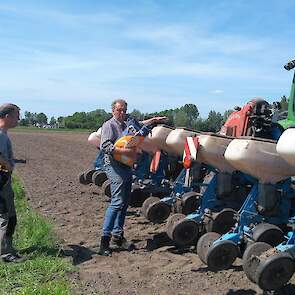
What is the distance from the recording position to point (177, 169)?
31.4 feet

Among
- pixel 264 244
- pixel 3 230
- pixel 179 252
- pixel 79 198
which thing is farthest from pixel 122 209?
pixel 79 198

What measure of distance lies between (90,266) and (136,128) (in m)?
1.80

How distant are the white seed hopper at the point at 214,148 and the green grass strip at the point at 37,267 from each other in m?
2.14

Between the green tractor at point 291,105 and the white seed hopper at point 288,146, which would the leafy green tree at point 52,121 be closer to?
the green tractor at point 291,105

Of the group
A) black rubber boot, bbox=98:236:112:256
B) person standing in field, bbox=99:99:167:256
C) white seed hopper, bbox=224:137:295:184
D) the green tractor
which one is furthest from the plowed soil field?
the green tractor

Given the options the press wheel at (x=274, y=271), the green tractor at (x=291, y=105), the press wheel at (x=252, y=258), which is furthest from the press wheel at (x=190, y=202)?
the press wheel at (x=274, y=271)

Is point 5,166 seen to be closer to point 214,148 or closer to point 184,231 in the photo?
point 184,231

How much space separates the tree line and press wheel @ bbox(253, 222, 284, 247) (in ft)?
8.26

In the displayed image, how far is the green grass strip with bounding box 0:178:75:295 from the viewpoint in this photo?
517cm

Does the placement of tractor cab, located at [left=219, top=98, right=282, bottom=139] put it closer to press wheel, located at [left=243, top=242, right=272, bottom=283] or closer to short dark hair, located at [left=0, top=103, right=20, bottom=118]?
press wheel, located at [left=243, top=242, right=272, bottom=283]

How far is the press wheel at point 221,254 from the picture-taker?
5395 mm

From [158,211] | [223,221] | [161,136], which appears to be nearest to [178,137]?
Result: [161,136]

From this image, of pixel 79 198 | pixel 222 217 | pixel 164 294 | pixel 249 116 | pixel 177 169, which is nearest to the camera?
pixel 164 294

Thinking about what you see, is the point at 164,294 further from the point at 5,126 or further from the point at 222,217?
the point at 5,126
